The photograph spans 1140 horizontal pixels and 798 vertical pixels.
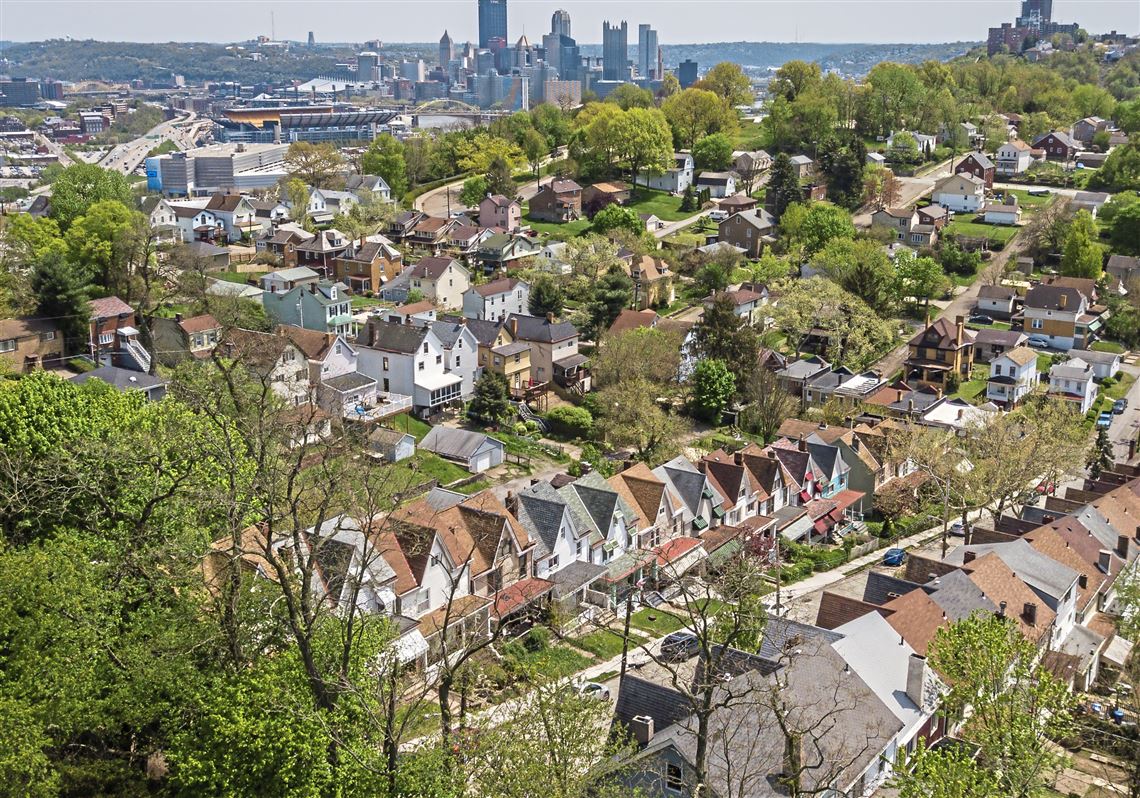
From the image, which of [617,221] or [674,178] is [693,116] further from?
[617,221]

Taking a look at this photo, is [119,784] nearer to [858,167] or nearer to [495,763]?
Answer: [495,763]

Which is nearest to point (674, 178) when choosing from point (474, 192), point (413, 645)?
point (474, 192)

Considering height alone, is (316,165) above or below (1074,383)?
above

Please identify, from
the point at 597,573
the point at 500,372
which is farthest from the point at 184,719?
the point at 500,372

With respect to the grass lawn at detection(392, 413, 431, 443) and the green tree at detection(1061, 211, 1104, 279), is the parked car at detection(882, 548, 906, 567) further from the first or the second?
the green tree at detection(1061, 211, 1104, 279)

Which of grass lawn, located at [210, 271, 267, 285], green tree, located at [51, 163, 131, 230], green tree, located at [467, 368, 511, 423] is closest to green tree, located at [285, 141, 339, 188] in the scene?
grass lawn, located at [210, 271, 267, 285]

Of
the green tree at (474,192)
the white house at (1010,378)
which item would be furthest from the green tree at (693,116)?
the white house at (1010,378)
